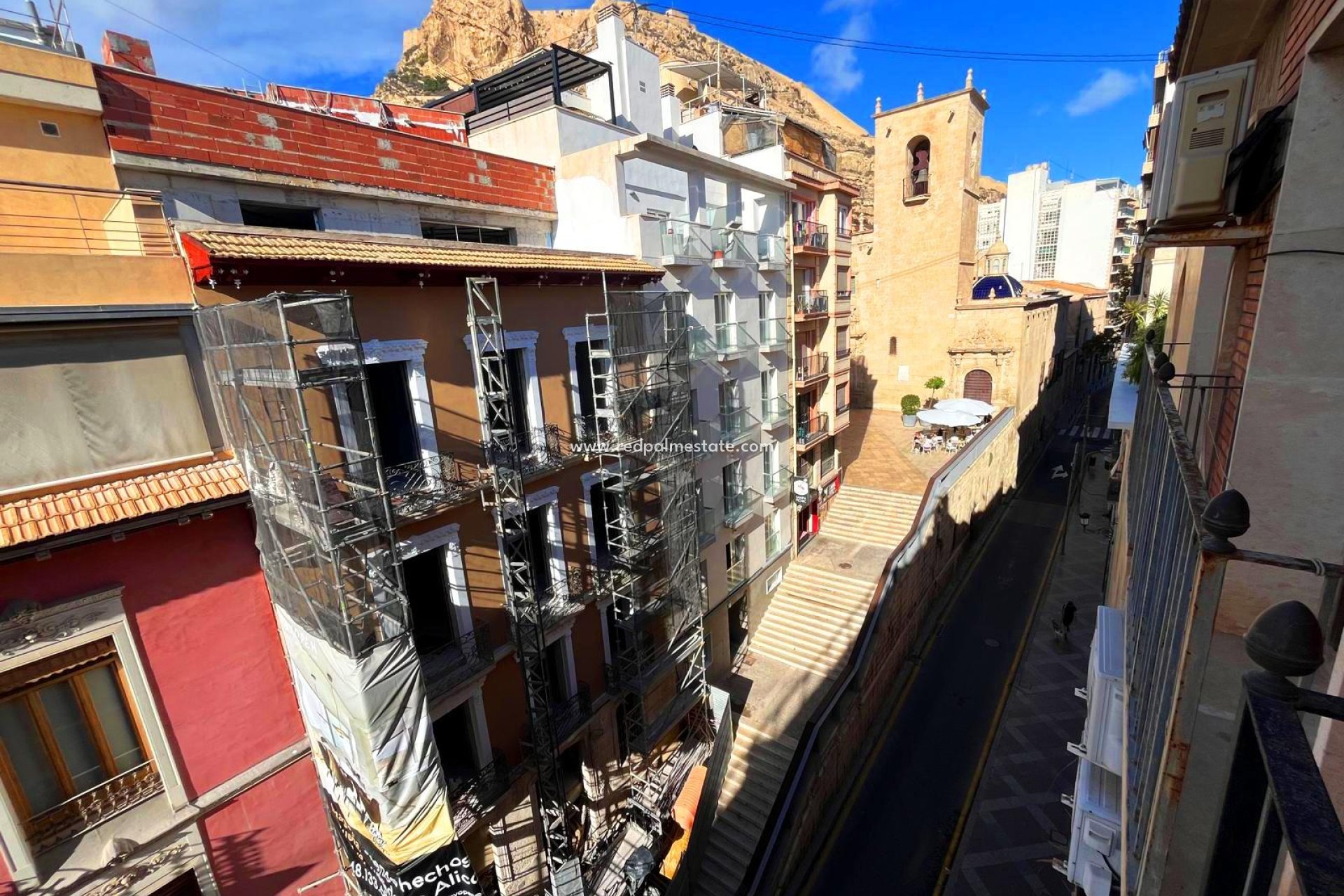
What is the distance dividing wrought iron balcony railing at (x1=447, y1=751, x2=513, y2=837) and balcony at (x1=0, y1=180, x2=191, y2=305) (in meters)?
8.96

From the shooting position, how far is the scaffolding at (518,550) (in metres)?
10.1

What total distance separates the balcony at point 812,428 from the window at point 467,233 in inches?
516

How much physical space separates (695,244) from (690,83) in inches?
637

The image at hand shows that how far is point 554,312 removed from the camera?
12.0m

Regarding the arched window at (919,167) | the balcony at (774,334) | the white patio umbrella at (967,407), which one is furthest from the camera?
the arched window at (919,167)

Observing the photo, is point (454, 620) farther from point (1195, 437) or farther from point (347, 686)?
point (1195, 437)

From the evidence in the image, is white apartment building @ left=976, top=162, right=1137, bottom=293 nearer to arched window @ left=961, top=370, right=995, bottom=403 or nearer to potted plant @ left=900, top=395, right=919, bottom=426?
arched window @ left=961, top=370, right=995, bottom=403

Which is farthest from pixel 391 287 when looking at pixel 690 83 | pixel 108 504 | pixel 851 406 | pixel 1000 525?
pixel 851 406

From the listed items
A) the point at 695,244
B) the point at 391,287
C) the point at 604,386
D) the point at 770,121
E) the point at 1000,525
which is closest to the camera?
the point at 391,287

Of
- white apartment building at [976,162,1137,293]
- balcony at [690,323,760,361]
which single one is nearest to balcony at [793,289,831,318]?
balcony at [690,323,760,361]

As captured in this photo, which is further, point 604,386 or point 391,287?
point 604,386

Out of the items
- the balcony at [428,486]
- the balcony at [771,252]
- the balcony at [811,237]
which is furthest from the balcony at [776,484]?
the balcony at [428,486]

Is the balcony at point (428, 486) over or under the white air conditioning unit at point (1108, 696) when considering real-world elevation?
over

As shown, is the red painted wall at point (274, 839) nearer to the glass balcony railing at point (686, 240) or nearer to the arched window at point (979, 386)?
the glass balcony railing at point (686, 240)
